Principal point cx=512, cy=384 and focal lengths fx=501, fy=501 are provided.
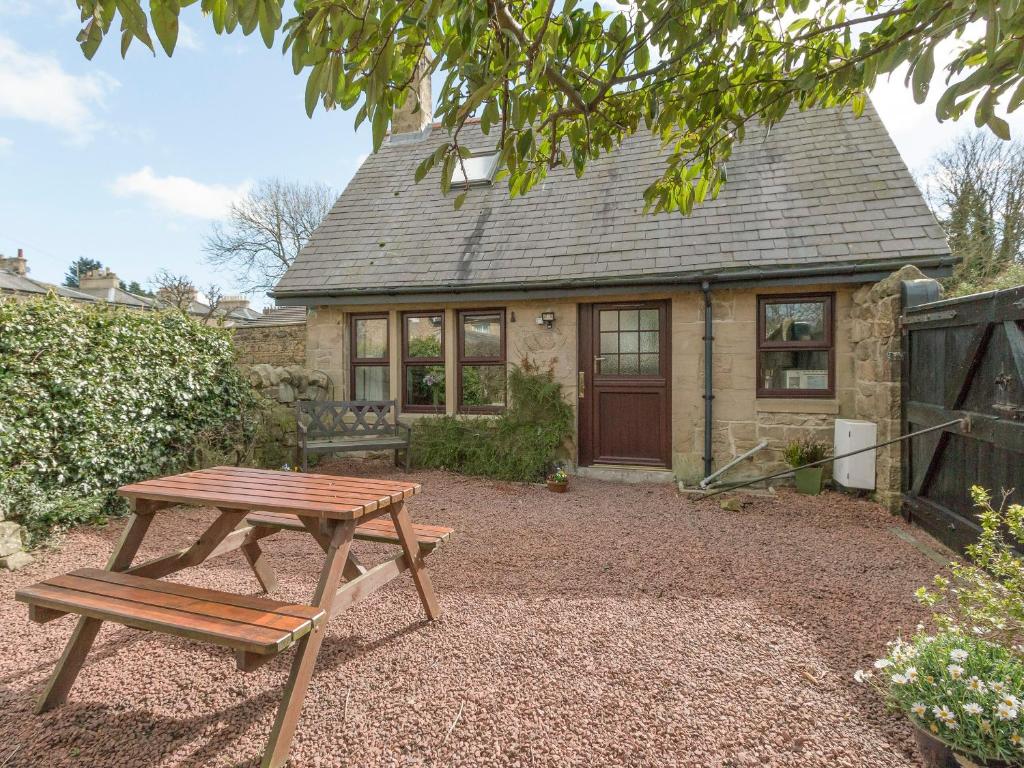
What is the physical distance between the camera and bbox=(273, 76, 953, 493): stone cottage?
5.88 m

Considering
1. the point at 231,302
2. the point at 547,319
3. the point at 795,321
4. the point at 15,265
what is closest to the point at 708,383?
the point at 795,321

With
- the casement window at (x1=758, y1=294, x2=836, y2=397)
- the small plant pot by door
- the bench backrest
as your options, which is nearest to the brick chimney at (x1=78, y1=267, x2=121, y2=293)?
the bench backrest

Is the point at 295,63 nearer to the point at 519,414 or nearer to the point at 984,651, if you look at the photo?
the point at 984,651

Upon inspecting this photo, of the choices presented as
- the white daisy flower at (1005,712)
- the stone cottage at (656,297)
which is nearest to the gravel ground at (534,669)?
the white daisy flower at (1005,712)

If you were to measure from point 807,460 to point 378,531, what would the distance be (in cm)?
514

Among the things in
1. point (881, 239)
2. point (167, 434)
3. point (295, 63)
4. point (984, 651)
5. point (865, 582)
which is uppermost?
point (881, 239)

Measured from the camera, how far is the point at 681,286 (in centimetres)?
623

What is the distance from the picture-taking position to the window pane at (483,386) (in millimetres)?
7316

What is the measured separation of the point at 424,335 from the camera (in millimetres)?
7695

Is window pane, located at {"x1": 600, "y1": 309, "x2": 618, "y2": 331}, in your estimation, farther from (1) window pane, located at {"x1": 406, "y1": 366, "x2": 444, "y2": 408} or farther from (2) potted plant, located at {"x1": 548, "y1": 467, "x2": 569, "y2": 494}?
(1) window pane, located at {"x1": 406, "y1": 366, "x2": 444, "y2": 408}

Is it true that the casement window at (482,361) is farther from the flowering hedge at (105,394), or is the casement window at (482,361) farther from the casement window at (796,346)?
the casement window at (796,346)

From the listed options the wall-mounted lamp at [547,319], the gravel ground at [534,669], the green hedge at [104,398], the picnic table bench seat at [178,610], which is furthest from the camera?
the wall-mounted lamp at [547,319]

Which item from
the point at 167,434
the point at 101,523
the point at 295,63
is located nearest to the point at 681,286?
the point at 295,63

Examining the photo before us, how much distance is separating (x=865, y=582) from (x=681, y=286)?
12.6 feet
